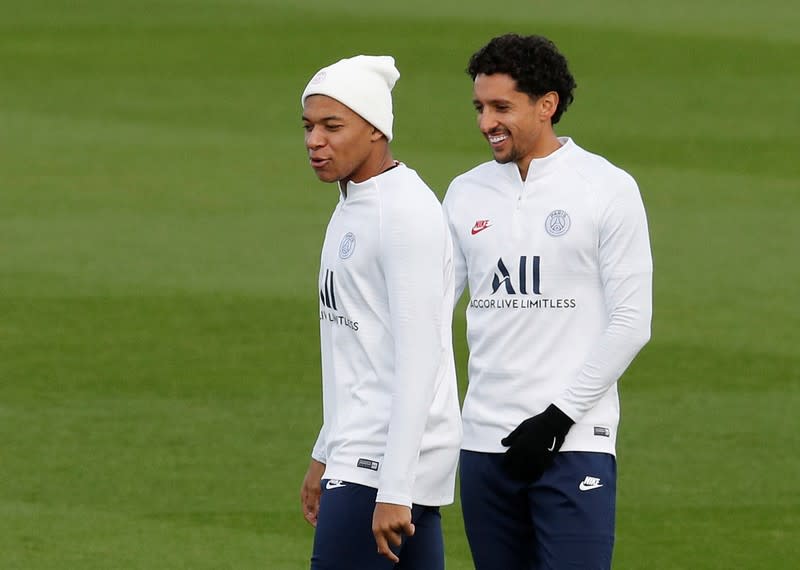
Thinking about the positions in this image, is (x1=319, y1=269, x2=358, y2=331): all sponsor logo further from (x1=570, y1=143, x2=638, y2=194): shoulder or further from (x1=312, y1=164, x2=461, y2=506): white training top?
(x1=570, y1=143, x2=638, y2=194): shoulder

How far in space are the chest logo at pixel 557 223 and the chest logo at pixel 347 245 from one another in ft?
2.84

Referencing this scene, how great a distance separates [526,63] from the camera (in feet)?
17.1

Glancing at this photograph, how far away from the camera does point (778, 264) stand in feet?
46.7

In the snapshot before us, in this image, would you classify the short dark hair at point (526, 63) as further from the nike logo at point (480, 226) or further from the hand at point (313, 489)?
the hand at point (313, 489)

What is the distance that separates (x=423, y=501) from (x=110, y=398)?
5977 millimetres

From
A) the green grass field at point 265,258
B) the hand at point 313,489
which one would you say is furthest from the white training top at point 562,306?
the green grass field at point 265,258

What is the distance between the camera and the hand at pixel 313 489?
487cm

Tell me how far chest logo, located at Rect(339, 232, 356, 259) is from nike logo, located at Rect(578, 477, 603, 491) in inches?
42.5

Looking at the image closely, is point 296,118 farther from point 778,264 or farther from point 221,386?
point 221,386

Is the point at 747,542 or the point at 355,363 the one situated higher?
the point at 355,363

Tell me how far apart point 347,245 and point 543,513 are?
1110 mm

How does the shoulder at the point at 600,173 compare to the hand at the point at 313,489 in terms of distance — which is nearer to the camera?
the hand at the point at 313,489

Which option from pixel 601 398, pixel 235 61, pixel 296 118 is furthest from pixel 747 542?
pixel 235 61

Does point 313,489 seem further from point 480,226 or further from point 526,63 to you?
point 526,63
